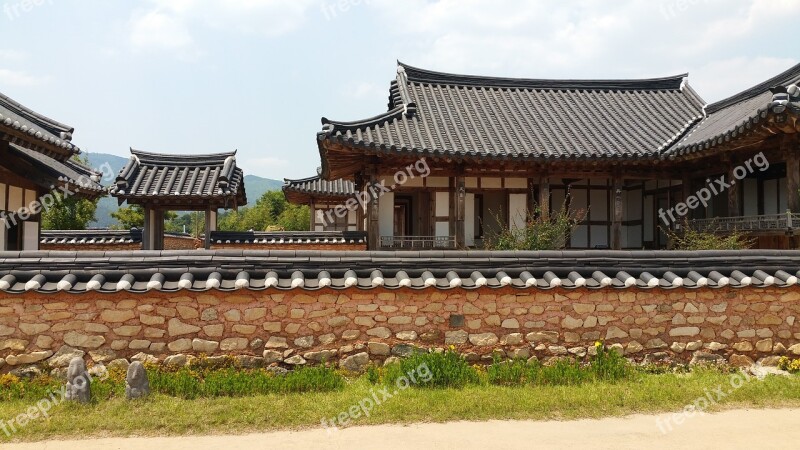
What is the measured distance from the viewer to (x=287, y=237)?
20.4 meters

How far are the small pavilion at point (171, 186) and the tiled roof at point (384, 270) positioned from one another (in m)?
9.11

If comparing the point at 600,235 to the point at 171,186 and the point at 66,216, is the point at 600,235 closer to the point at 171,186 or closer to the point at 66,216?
the point at 171,186

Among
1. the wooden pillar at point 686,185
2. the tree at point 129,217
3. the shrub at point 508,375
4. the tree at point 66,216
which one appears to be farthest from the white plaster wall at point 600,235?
the tree at point 129,217

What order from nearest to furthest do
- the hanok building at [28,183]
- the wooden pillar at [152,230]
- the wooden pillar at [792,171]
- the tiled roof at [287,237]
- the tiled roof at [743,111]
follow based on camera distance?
1. the tiled roof at [743,111]
2. the hanok building at [28,183]
3. the wooden pillar at [792,171]
4. the wooden pillar at [152,230]
5. the tiled roof at [287,237]

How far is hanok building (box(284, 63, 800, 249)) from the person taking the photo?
1230cm

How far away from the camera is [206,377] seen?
6.57 metres

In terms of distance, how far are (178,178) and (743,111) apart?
15.7 m

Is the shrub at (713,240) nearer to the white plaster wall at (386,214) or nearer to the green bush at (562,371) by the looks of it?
the green bush at (562,371)

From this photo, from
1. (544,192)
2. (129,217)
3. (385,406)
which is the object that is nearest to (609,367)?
(385,406)

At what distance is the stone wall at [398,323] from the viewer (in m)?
6.69

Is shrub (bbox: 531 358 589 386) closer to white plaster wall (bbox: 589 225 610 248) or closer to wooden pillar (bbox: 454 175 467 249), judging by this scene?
wooden pillar (bbox: 454 175 467 249)

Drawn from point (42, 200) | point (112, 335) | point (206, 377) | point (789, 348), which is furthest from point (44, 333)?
point (789, 348)

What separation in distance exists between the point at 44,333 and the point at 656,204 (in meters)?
14.8

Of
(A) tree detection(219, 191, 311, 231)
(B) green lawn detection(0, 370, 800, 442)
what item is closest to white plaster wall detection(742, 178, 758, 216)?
(B) green lawn detection(0, 370, 800, 442)
